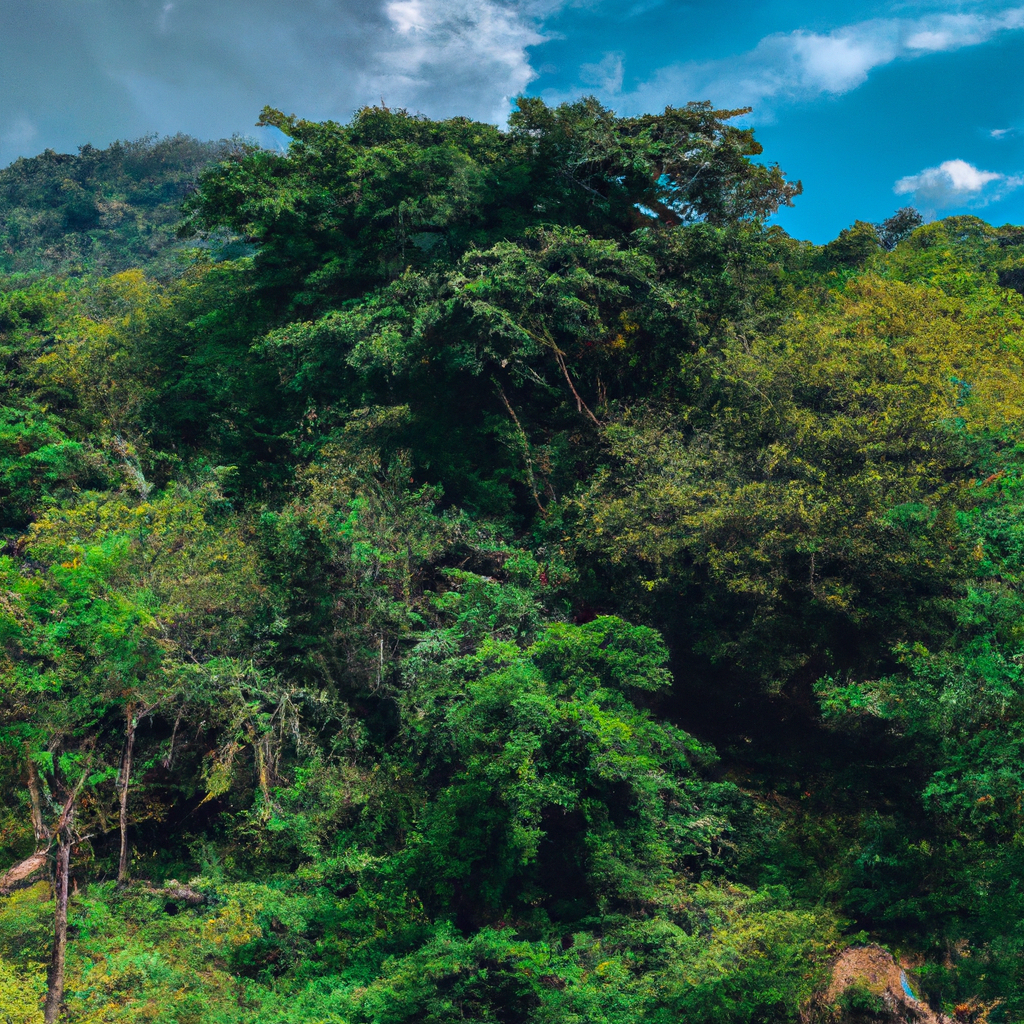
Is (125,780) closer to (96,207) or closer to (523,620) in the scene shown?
(523,620)

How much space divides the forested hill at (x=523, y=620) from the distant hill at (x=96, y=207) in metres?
39.9

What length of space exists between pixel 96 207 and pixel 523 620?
216 feet

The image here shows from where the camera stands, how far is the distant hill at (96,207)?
55688 millimetres

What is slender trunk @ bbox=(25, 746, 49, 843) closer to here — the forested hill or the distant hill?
the forested hill

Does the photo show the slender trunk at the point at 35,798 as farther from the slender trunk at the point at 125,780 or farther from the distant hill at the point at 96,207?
the distant hill at the point at 96,207

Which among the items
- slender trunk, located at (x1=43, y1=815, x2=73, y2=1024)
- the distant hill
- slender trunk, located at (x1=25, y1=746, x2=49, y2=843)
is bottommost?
slender trunk, located at (x1=43, y1=815, x2=73, y2=1024)

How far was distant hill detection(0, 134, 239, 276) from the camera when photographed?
55.7 m

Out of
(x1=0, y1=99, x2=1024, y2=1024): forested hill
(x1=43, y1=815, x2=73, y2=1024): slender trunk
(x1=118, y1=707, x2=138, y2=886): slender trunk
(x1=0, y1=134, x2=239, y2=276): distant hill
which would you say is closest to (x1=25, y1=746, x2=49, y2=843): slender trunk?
(x1=0, y1=99, x2=1024, y2=1024): forested hill

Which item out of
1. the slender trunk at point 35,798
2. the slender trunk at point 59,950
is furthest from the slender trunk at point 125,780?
the slender trunk at point 59,950

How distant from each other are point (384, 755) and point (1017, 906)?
10.3m

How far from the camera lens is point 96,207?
6172cm

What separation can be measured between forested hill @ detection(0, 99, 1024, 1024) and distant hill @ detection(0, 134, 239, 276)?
3988 centimetres

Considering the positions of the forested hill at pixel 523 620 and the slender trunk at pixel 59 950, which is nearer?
the slender trunk at pixel 59 950

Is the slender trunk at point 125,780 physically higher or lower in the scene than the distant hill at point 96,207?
lower
